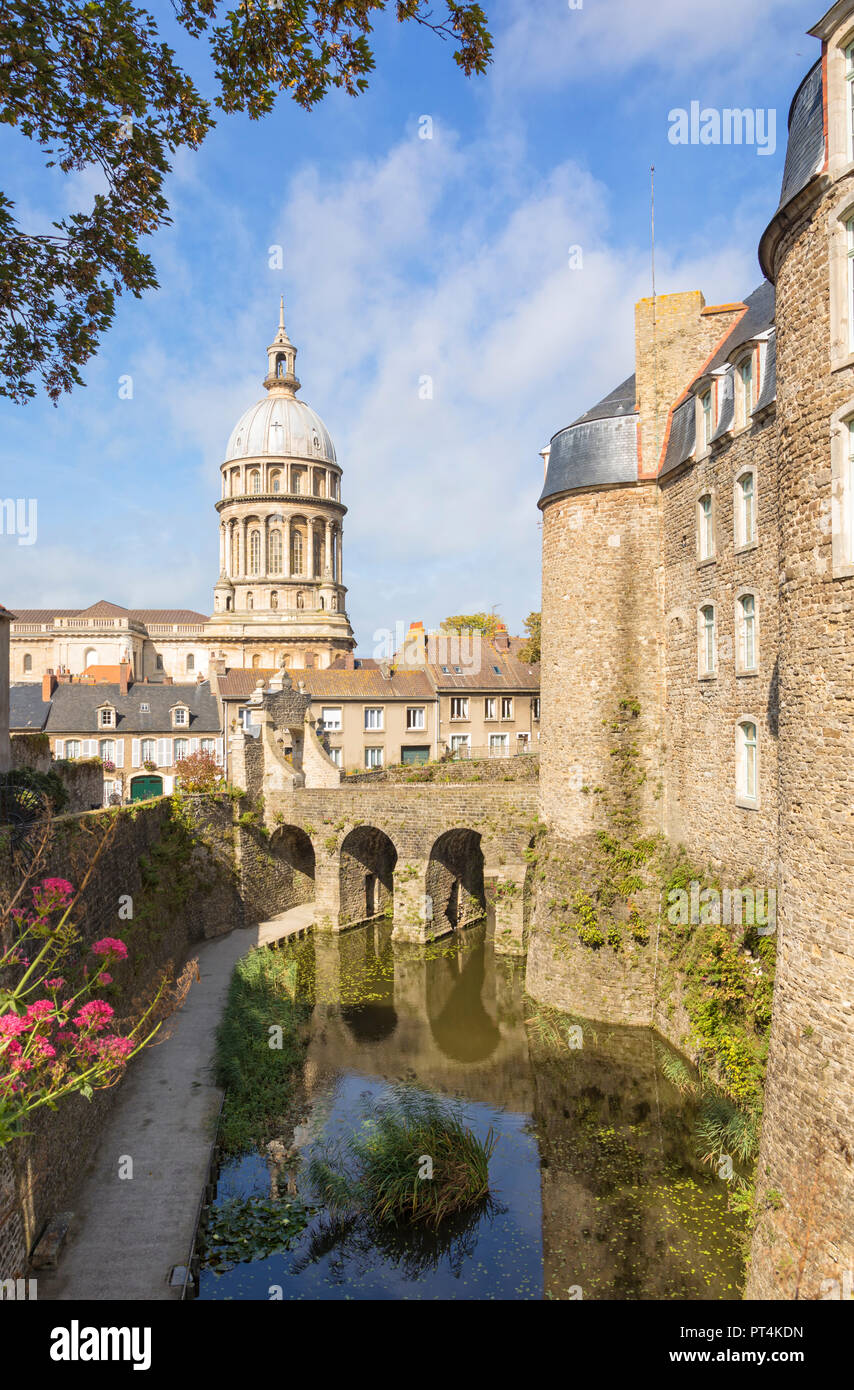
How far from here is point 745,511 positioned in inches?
537

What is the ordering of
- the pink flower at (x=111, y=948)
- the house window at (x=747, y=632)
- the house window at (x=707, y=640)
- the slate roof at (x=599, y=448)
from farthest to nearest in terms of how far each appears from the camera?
1. the slate roof at (x=599, y=448)
2. the house window at (x=707, y=640)
3. the house window at (x=747, y=632)
4. the pink flower at (x=111, y=948)

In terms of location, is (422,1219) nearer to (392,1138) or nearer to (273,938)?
(392,1138)

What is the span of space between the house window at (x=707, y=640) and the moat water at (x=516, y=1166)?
23.0 ft

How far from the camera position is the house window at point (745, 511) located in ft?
43.9

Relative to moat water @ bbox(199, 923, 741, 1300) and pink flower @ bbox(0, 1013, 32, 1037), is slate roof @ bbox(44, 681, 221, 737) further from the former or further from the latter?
pink flower @ bbox(0, 1013, 32, 1037)

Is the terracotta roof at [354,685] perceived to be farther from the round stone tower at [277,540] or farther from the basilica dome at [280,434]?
the basilica dome at [280,434]

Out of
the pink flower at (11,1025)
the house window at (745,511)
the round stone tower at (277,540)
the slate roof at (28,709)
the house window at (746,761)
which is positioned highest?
the round stone tower at (277,540)

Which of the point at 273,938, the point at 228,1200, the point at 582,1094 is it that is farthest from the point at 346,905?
the point at 228,1200

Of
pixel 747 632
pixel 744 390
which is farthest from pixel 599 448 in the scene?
pixel 747 632

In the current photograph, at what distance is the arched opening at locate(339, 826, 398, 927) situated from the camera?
2542 cm

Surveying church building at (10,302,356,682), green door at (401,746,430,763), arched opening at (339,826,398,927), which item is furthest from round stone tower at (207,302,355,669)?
arched opening at (339,826,398,927)

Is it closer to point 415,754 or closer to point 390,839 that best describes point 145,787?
point 415,754

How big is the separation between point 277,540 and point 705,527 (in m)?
52.4

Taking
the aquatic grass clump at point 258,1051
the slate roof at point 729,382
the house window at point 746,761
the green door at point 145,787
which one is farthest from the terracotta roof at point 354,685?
the house window at point 746,761
